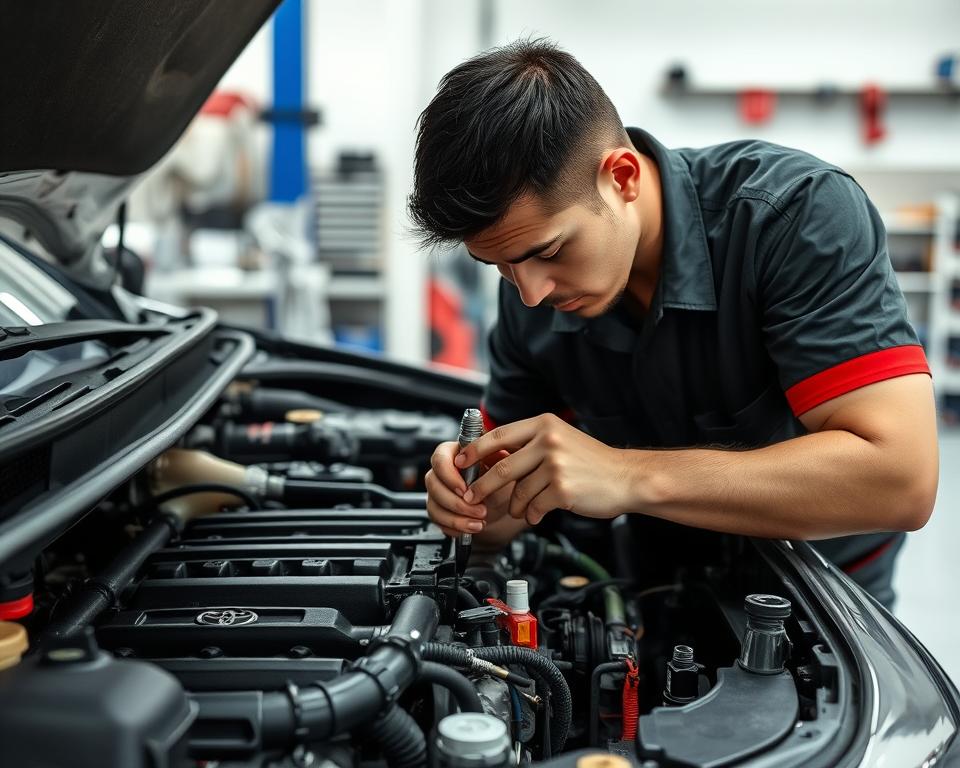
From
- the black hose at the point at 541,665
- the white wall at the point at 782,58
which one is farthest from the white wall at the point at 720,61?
the black hose at the point at 541,665

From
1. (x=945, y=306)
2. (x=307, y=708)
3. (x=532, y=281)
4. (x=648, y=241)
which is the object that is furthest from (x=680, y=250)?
(x=945, y=306)

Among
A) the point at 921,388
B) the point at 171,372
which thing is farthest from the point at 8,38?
the point at 921,388

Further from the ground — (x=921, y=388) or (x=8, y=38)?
(x=8, y=38)

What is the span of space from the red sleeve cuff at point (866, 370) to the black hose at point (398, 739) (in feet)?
2.18

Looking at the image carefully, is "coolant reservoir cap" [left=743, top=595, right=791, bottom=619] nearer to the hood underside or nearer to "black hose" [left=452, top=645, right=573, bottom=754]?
"black hose" [left=452, top=645, right=573, bottom=754]

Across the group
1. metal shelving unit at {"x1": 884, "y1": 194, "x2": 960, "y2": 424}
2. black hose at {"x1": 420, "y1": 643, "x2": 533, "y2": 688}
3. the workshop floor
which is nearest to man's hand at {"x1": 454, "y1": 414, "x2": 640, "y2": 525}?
black hose at {"x1": 420, "y1": 643, "x2": 533, "y2": 688}

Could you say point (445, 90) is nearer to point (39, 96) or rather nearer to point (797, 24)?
point (39, 96)

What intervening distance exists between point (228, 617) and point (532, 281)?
21.1 inches

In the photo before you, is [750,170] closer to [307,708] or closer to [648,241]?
[648,241]

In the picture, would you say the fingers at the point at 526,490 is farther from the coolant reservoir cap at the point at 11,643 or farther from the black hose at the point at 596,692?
the coolant reservoir cap at the point at 11,643

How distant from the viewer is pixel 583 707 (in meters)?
1.16

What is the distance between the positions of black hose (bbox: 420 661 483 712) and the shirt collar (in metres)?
0.68

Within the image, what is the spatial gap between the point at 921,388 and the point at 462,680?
679 millimetres

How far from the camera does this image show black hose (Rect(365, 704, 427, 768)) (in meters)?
0.79
